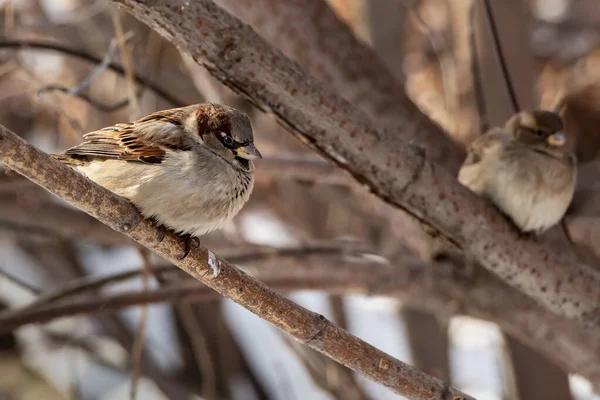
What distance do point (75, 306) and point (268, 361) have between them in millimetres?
2494

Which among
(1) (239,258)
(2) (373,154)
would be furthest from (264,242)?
(2) (373,154)

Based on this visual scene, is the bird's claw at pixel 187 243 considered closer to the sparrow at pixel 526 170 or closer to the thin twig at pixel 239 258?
the thin twig at pixel 239 258

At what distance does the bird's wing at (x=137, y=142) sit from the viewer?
1.97 m

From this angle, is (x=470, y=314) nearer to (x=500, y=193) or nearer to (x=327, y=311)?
(x=500, y=193)

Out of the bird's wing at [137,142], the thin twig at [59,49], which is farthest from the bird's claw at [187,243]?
the thin twig at [59,49]

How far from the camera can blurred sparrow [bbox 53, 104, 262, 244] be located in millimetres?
1854

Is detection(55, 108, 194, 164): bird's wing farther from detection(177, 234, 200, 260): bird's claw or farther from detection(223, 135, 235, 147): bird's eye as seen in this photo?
detection(177, 234, 200, 260): bird's claw

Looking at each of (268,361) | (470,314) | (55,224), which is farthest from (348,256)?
(268,361)

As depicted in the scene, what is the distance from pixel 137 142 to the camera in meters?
1.99

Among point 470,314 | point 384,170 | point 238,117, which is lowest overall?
point 470,314

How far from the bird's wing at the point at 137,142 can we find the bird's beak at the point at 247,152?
0.39 feet

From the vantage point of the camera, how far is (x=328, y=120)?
213 cm

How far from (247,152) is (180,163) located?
0.57ft

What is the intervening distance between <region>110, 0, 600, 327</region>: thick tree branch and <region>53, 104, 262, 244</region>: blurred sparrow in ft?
0.46
